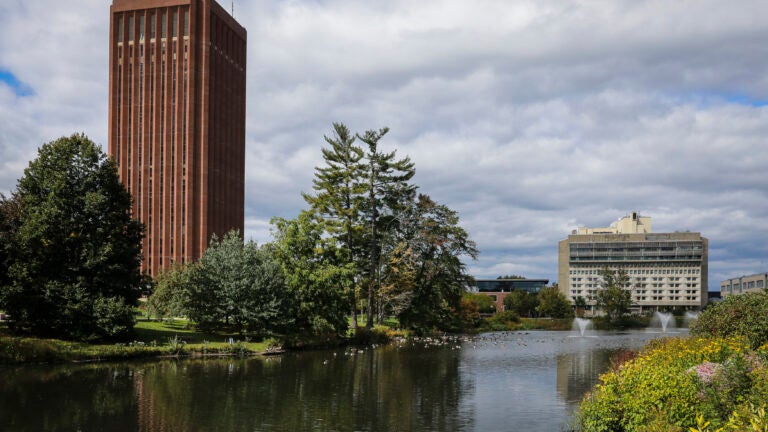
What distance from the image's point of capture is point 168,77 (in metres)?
135


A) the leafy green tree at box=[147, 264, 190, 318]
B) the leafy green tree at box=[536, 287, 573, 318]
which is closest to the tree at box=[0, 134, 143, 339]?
the leafy green tree at box=[147, 264, 190, 318]

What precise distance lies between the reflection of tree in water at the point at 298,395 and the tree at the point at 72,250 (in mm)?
8600

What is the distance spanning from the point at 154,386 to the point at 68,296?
17.7 metres

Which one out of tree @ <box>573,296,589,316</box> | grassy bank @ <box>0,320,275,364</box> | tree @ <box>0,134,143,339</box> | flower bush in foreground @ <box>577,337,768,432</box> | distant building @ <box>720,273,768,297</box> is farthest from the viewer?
tree @ <box>573,296,589,316</box>

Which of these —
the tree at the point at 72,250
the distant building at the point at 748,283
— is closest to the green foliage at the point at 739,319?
the tree at the point at 72,250

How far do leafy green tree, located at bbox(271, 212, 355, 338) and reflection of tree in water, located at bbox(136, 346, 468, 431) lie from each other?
13551 mm

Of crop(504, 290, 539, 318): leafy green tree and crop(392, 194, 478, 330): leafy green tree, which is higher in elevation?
crop(392, 194, 478, 330): leafy green tree

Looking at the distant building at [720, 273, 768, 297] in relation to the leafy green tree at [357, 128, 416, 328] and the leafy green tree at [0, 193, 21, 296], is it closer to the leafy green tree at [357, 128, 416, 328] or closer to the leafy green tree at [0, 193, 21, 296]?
the leafy green tree at [357, 128, 416, 328]

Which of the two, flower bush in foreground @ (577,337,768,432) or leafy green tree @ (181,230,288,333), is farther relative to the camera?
leafy green tree @ (181,230,288,333)

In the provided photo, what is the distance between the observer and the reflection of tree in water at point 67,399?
24.0 meters

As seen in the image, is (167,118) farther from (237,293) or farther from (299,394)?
(299,394)

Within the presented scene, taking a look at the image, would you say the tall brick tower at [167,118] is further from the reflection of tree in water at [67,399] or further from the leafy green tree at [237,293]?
the reflection of tree in water at [67,399]

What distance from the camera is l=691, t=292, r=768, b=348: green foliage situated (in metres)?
28.9

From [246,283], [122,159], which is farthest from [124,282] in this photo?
[122,159]
